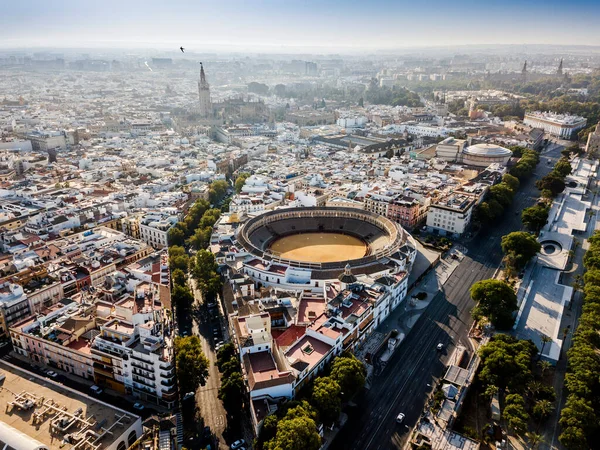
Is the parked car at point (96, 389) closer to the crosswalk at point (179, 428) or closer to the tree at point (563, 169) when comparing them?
the crosswalk at point (179, 428)

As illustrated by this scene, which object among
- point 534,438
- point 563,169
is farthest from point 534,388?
point 563,169

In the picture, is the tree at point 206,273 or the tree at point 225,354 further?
the tree at point 206,273

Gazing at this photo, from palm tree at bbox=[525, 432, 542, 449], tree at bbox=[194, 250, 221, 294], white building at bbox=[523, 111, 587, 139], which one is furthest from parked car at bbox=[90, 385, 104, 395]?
white building at bbox=[523, 111, 587, 139]

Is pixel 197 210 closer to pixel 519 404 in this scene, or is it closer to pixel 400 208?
pixel 400 208

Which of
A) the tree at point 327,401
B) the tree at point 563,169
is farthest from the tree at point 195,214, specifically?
the tree at point 563,169

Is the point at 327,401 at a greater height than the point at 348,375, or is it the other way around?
the point at 348,375

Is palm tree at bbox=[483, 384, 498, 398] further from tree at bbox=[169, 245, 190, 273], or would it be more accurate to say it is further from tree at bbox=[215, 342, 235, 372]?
tree at bbox=[169, 245, 190, 273]

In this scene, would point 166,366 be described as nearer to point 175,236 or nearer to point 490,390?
point 490,390
